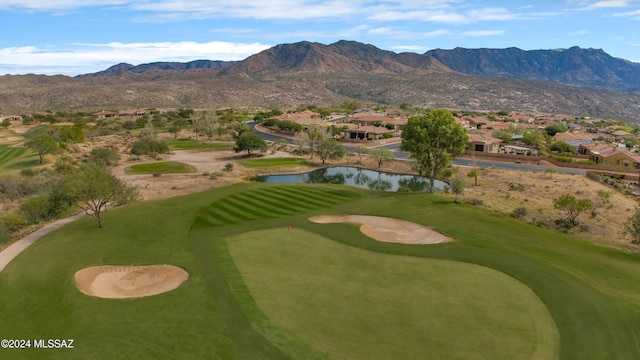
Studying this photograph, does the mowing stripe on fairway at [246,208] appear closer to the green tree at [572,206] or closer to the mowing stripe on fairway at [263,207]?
the mowing stripe on fairway at [263,207]

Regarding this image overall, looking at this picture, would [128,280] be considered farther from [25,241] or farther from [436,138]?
[436,138]

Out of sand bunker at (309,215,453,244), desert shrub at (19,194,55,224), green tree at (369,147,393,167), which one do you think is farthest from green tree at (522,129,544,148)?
desert shrub at (19,194,55,224)

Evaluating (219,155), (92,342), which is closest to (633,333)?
(92,342)

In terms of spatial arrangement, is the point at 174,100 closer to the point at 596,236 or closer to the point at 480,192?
the point at 480,192

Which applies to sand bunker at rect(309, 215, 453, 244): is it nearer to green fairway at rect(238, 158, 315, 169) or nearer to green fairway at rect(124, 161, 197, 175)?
green fairway at rect(238, 158, 315, 169)

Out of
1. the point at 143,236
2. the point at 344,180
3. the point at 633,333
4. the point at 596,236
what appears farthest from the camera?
the point at 344,180
